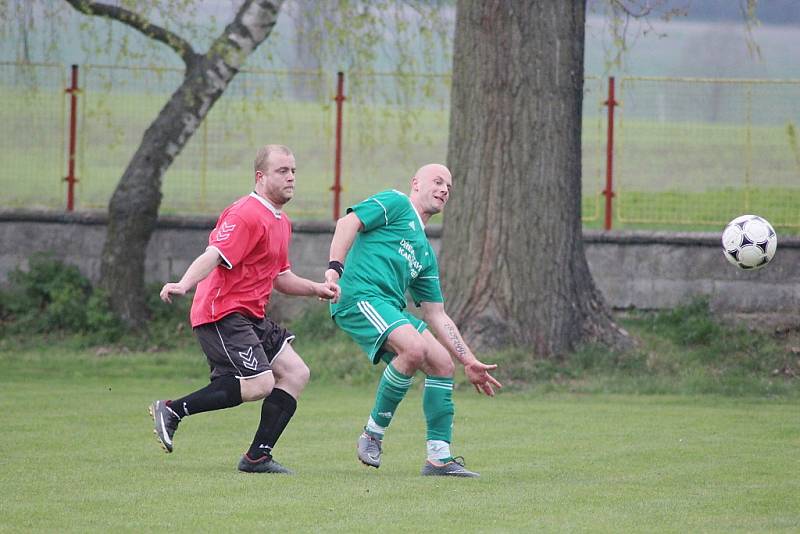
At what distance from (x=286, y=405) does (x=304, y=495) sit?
3.71ft

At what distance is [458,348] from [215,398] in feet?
Answer: 4.76

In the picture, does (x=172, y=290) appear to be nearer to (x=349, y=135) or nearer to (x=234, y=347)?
(x=234, y=347)

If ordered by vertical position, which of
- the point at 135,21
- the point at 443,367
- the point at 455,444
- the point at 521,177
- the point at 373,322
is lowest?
the point at 455,444

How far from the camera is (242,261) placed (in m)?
7.41

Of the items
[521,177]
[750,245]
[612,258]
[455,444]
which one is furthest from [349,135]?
[455,444]

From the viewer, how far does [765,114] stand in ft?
53.4

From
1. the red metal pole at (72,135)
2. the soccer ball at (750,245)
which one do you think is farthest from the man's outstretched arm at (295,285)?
the red metal pole at (72,135)

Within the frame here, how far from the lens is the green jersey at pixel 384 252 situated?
7.66m

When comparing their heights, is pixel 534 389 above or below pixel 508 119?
below

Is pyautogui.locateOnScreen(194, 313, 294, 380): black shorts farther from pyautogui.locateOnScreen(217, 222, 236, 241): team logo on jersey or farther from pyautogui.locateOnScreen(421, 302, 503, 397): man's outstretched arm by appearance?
pyautogui.locateOnScreen(421, 302, 503, 397): man's outstretched arm

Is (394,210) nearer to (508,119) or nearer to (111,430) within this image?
(111,430)

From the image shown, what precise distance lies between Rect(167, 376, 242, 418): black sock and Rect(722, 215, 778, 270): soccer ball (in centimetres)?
494

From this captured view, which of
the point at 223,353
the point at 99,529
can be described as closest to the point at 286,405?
the point at 223,353

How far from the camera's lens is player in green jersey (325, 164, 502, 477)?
7.50 meters
